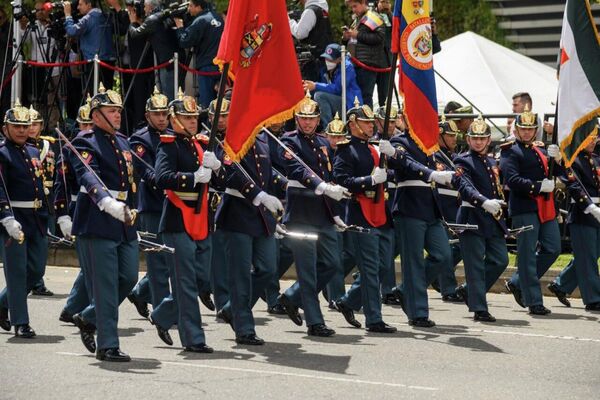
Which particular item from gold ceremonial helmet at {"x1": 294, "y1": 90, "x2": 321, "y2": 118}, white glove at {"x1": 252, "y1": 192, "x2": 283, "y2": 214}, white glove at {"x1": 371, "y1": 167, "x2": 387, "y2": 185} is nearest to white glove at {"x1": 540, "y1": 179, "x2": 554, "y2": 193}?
white glove at {"x1": 371, "y1": 167, "x2": 387, "y2": 185}

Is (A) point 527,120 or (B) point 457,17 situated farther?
(B) point 457,17

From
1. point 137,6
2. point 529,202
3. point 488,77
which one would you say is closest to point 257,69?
point 529,202

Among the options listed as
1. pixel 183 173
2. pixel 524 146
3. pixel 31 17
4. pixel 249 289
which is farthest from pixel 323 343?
pixel 31 17

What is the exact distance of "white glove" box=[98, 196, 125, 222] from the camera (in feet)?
34.3

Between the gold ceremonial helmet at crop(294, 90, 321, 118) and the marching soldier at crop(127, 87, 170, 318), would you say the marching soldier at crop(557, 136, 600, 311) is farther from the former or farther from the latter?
the marching soldier at crop(127, 87, 170, 318)

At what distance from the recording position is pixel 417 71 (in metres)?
13.2

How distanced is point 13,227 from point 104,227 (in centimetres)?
132

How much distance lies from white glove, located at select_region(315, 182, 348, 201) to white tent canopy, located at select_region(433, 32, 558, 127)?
9.29m

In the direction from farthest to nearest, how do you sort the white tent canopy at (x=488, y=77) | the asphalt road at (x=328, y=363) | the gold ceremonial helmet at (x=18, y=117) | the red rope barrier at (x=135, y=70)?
the white tent canopy at (x=488, y=77) → the red rope barrier at (x=135, y=70) → the gold ceremonial helmet at (x=18, y=117) → the asphalt road at (x=328, y=363)

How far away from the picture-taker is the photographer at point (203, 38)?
17.2 metres

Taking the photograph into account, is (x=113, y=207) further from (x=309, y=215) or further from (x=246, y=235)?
(x=309, y=215)

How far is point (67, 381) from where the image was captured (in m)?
9.88

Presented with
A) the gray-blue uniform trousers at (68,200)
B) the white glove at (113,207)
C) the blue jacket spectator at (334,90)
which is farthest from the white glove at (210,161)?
the blue jacket spectator at (334,90)

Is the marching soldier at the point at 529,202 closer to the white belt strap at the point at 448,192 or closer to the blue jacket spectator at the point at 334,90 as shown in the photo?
the white belt strap at the point at 448,192
